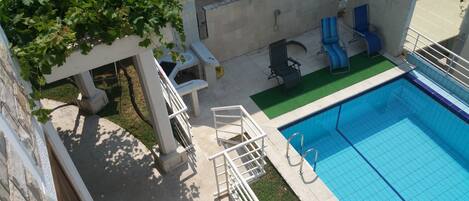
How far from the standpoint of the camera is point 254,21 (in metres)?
11.5

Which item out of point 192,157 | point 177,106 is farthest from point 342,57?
point 192,157

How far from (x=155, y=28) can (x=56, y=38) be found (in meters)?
1.27

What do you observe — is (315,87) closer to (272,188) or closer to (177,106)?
(272,188)

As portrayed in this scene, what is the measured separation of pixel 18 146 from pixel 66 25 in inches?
100

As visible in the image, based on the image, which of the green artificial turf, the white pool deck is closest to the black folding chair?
the green artificial turf

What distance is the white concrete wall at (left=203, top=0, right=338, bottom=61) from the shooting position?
425 inches

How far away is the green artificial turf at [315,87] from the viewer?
403 inches

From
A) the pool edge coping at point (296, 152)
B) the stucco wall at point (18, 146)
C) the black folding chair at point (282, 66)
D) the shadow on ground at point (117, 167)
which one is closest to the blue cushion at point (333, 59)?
the pool edge coping at point (296, 152)

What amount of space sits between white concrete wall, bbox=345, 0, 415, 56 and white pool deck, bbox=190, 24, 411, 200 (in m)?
0.53

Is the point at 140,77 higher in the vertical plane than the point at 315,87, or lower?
higher

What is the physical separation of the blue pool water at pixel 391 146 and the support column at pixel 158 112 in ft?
9.87

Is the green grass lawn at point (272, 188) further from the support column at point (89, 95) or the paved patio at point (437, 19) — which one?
the paved patio at point (437, 19)

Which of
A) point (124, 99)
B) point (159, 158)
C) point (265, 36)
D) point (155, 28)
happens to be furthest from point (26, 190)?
point (265, 36)

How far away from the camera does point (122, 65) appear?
440 inches
